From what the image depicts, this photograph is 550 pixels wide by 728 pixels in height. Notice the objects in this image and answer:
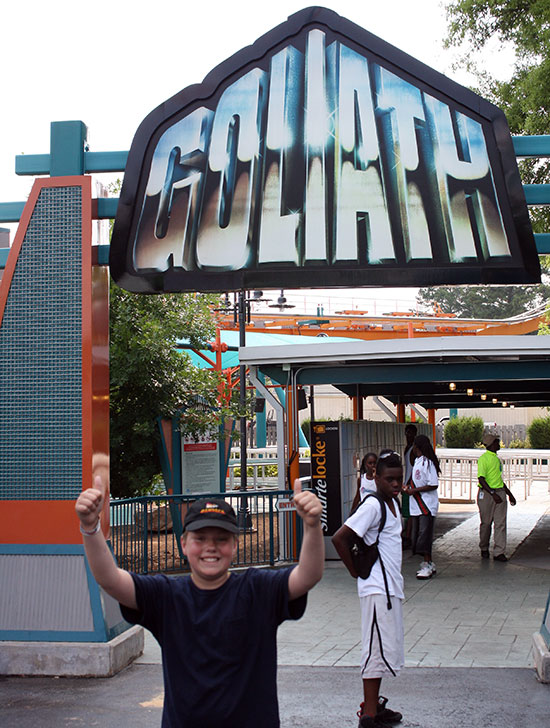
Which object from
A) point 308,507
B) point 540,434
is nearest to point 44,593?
point 308,507

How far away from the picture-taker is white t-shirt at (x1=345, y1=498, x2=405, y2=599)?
18.9ft

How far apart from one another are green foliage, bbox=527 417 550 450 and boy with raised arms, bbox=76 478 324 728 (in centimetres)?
3946

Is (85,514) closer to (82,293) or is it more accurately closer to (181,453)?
(82,293)

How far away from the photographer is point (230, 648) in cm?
323

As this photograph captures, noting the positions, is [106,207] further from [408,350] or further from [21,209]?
[408,350]

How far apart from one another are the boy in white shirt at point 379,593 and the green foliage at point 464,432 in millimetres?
37127

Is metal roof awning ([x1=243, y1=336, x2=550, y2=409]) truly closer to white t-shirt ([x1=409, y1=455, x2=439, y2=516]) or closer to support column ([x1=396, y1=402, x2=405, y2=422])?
white t-shirt ([x1=409, y1=455, x2=439, y2=516])

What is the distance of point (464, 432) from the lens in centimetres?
4247

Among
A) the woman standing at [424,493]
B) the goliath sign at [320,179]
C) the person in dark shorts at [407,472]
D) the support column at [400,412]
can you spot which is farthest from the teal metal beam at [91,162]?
the support column at [400,412]

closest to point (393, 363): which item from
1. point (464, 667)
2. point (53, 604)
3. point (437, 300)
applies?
point (464, 667)

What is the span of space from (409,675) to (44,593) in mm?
3038

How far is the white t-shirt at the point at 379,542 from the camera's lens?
18.9 ft

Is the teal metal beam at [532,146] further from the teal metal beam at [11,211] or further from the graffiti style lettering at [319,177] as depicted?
the teal metal beam at [11,211]

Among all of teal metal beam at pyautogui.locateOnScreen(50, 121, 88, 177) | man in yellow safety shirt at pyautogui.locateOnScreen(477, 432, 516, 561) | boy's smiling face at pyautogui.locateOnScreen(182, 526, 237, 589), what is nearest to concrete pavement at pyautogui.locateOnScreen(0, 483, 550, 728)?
man in yellow safety shirt at pyautogui.locateOnScreen(477, 432, 516, 561)
